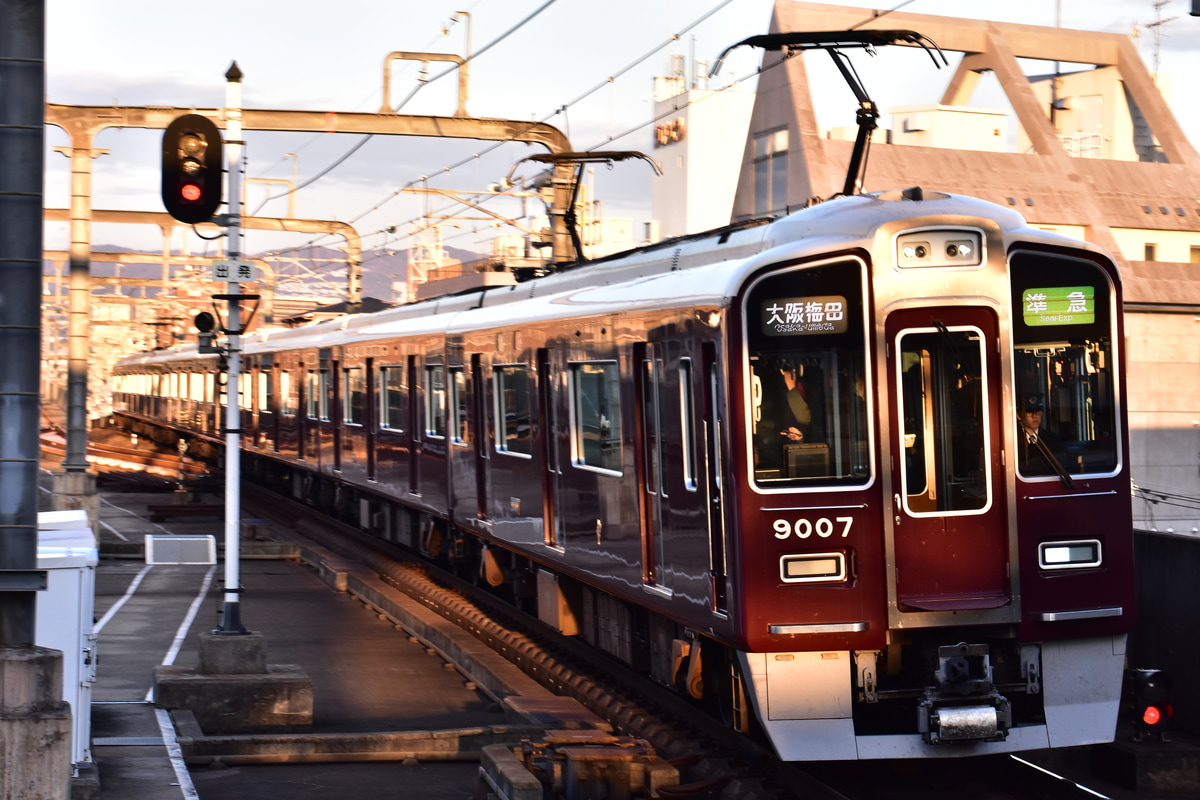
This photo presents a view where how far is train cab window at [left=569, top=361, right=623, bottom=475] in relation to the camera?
9.81m

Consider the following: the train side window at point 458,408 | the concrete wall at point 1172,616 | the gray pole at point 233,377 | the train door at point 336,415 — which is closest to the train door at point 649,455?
the gray pole at point 233,377

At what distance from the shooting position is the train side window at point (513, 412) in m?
12.2

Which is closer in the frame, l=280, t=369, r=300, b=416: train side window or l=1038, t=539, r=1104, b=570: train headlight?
l=1038, t=539, r=1104, b=570: train headlight

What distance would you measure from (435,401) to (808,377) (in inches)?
345

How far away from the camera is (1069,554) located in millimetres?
7758

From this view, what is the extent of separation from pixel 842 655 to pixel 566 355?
395 cm

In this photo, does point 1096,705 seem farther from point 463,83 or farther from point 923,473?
point 463,83

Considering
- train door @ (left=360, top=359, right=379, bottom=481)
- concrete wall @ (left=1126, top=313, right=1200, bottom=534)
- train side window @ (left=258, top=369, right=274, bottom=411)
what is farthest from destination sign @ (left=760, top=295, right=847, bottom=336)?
train side window @ (left=258, top=369, right=274, bottom=411)

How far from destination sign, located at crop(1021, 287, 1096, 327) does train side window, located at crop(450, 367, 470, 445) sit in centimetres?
744

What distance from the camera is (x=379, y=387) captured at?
19.2 meters

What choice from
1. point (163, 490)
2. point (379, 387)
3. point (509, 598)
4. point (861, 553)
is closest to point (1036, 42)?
point (163, 490)

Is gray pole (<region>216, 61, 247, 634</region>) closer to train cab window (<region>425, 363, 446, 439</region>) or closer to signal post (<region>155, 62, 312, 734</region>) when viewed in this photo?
signal post (<region>155, 62, 312, 734</region>)

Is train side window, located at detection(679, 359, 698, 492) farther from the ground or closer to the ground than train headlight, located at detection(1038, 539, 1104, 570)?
farther from the ground

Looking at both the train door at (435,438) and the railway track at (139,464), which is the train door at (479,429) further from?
the railway track at (139,464)
